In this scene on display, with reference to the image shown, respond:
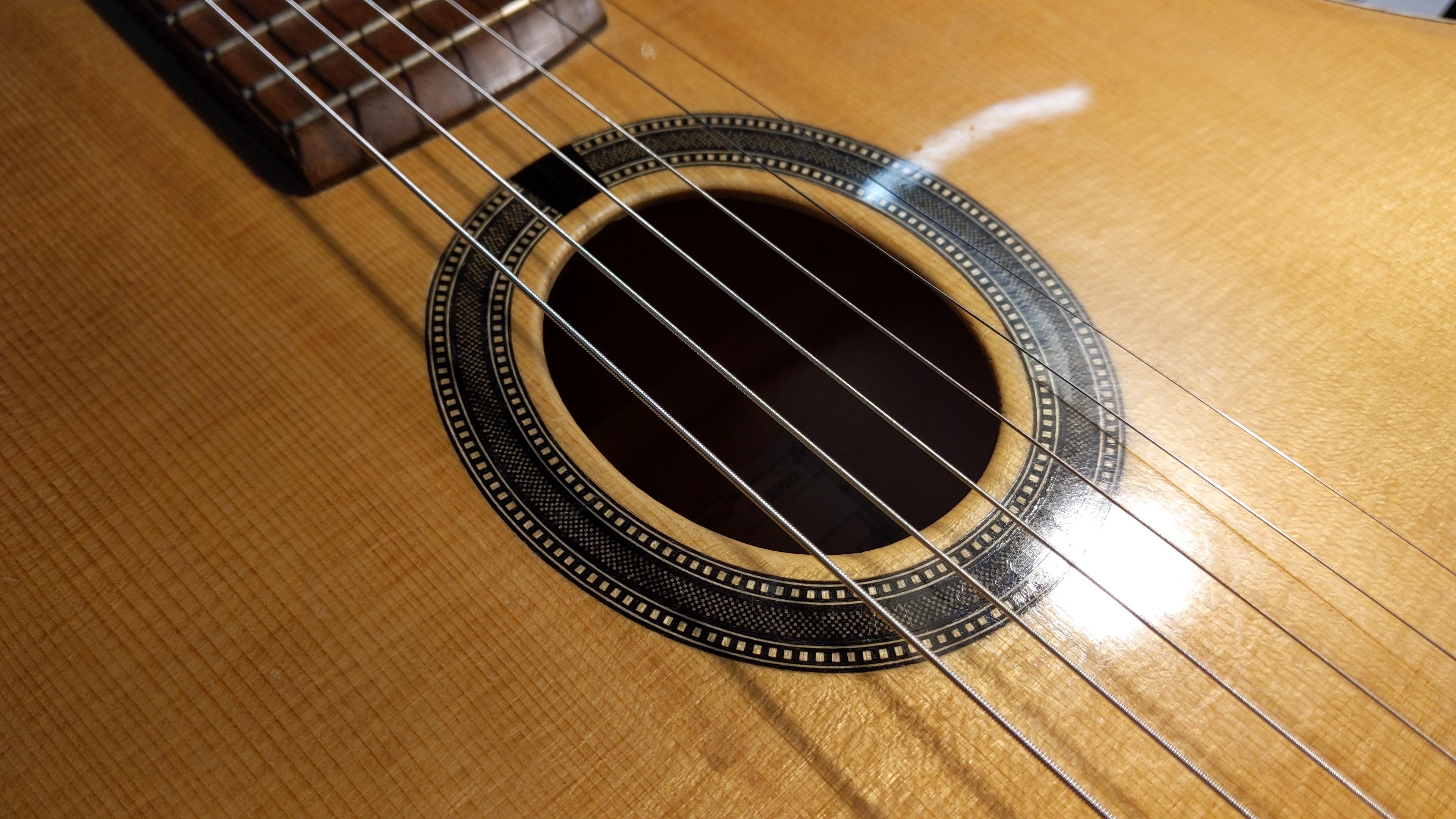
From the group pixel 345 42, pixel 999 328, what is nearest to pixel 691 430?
pixel 999 328

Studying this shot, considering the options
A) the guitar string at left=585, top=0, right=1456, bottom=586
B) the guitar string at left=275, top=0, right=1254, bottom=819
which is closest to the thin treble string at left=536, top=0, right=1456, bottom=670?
the guitar string at left=585, top=0, right=1456, bottom=586

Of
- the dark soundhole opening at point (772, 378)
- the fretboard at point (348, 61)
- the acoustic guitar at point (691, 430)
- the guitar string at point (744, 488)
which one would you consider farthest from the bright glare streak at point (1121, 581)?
the fretboard at point (348, 61)

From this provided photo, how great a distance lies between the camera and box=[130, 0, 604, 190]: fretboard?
3.02ft

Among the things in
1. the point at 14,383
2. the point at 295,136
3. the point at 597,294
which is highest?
the point at 295,136

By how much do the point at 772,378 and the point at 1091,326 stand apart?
505mm

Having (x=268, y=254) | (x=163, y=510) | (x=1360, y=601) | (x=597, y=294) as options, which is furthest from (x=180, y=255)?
(x=1360, y=601)

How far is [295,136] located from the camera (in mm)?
903

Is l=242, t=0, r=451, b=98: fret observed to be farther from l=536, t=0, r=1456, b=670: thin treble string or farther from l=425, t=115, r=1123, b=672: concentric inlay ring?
l=425, t=115, r=1123, b=672: concentric inlay ring

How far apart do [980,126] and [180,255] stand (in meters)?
0.81

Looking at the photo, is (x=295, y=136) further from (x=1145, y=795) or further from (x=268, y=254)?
(x=1145, y=795)

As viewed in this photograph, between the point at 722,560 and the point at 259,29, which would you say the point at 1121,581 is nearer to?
the point at 722,560

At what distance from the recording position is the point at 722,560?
0.71 m

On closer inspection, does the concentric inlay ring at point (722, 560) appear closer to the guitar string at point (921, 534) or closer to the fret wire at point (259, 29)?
the guitar string at point (921, 534)

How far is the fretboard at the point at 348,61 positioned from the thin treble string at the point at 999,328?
20 mm
